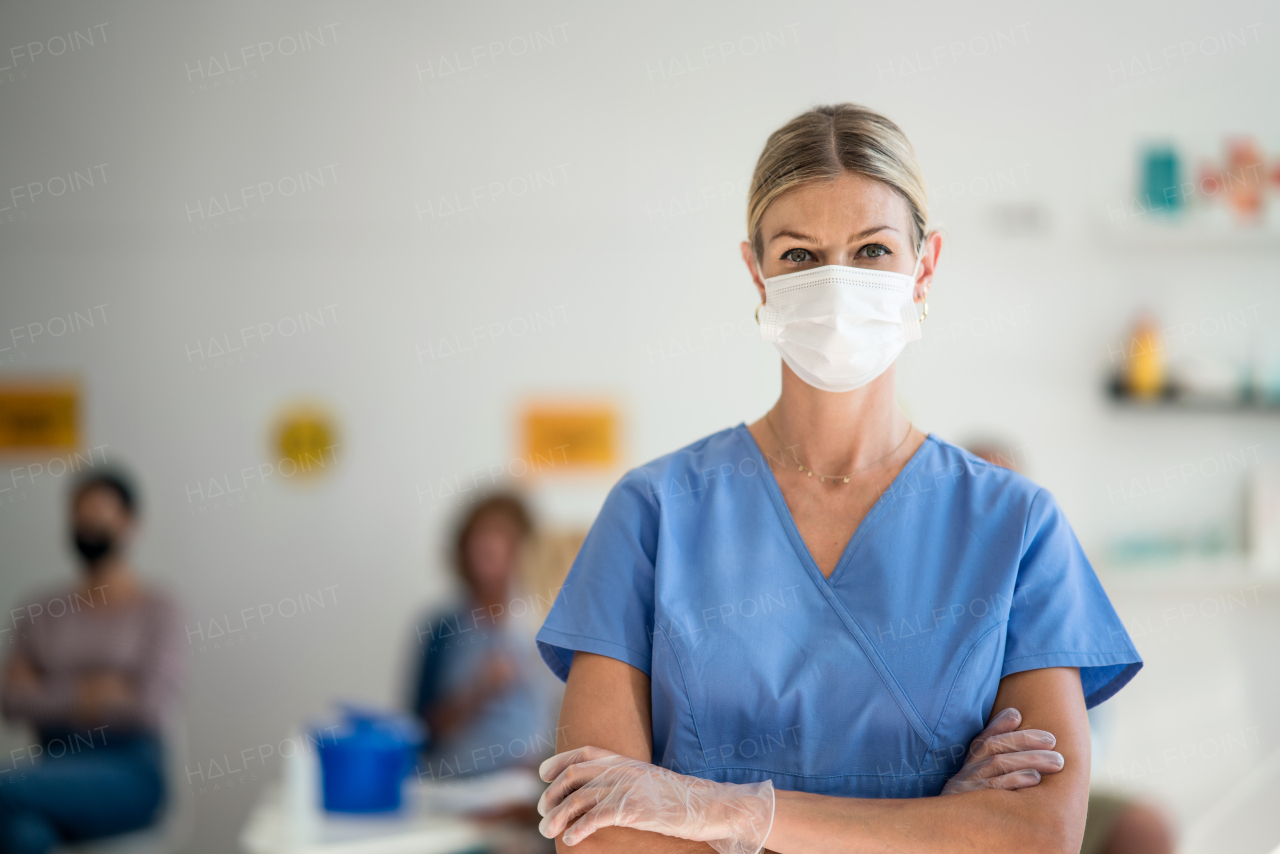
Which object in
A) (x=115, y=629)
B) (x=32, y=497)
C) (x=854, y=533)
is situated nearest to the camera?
(x=854, y=533)

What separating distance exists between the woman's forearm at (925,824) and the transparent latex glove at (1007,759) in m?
0.02

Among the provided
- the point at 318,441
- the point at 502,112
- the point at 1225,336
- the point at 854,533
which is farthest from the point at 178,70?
the point at 1225,336

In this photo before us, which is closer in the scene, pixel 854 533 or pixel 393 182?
pixel 854 533

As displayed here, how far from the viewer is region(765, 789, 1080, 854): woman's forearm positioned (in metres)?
1.13

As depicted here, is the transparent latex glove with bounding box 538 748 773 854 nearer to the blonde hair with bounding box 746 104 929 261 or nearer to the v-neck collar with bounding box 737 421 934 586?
the v-neck collar with bounding box 737 421 934 586

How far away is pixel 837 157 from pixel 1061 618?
658 millimetres

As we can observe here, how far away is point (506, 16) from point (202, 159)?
1.26m

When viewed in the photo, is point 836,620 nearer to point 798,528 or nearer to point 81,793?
point 798,528

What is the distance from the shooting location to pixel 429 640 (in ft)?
11.4

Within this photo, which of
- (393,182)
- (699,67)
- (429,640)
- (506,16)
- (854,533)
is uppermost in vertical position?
(506,16)

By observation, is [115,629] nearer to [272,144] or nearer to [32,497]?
[32,497]

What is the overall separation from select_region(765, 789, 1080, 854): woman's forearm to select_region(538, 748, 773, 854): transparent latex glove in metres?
0.03

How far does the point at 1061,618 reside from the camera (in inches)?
48.8

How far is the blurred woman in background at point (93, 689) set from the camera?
3.06 metres
